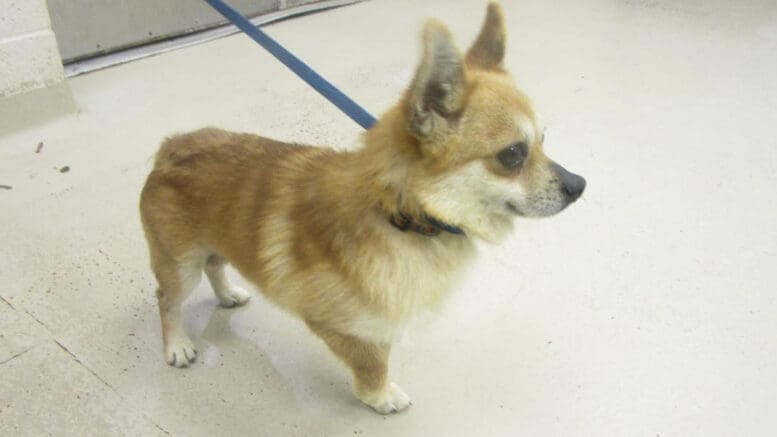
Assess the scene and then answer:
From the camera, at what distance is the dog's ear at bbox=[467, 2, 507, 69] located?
134 cm

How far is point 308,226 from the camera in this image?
132cm

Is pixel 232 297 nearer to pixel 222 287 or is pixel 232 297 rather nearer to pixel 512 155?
pixel 222 287

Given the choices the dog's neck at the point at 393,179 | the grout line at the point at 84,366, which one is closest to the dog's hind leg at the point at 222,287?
the grout line at the point at 84,366

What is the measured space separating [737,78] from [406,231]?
2.68 metres

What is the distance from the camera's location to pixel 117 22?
10.3ft

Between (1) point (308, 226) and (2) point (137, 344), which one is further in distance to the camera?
(2) point (137, 344)

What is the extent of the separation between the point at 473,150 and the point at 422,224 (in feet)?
0.55

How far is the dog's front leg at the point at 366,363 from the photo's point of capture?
1.37 meters

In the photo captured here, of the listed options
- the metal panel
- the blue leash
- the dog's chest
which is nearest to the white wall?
the metal panel

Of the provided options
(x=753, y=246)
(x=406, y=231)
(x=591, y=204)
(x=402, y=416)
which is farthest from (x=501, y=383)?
(x=753, y=246)

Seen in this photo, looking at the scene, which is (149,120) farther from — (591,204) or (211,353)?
(591,204)

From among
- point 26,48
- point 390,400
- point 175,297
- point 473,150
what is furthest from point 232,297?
point 26,48

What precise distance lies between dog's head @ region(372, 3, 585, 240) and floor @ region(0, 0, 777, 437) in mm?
101

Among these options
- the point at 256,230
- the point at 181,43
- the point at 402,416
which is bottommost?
the point at 181,43
